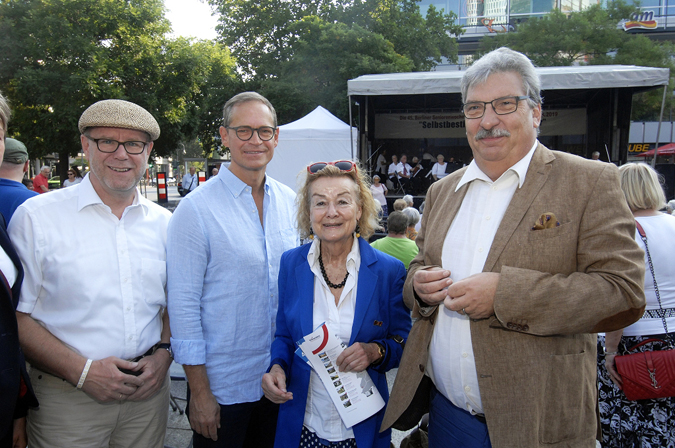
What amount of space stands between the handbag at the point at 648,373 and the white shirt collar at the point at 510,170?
1531 millimetres

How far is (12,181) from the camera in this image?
3385 millimetres

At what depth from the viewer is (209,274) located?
2.01 meters

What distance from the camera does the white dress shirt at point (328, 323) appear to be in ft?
6.11

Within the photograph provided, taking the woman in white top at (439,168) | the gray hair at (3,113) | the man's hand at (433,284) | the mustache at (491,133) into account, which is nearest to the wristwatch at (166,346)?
the gray hair at (3,113)

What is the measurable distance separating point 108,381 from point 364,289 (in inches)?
45.0

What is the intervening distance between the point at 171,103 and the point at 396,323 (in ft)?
65.3

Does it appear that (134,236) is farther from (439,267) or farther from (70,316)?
(439,267)

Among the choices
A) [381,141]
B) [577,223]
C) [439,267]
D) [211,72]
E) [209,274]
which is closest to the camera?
[577,223]

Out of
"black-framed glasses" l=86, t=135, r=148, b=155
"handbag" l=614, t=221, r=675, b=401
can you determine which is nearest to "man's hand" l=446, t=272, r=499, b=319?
"handbag" l=614, t=221, r=675, b=401

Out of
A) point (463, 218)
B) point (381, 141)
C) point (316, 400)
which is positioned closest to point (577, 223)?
point (463, 218)

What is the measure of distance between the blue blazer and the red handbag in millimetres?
1365

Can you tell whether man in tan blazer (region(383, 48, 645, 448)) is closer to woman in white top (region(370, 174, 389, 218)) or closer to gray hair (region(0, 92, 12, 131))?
gray hair (region(0, 92, 12, 131))

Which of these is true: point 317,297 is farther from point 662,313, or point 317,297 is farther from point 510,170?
point 662,313

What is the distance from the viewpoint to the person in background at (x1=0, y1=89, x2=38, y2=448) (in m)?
1.52
